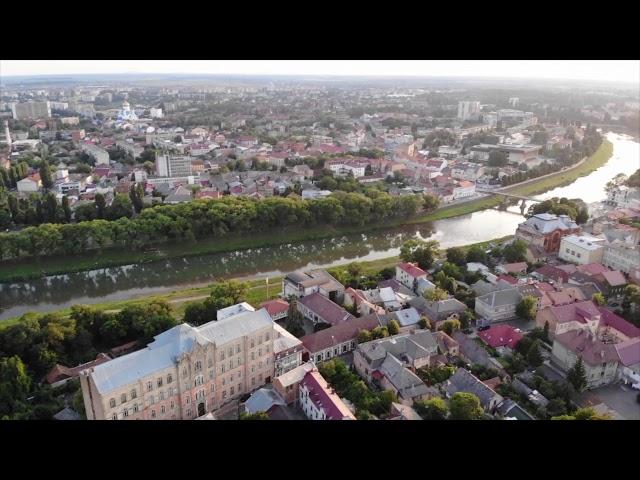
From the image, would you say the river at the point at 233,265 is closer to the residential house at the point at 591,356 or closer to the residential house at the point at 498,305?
the residential house at the point at 498,305

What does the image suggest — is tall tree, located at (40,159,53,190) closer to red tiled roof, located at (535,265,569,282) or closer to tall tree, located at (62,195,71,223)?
tall tree, located at (62,195,71,223)

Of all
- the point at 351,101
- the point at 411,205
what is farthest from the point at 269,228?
the point at 351,101

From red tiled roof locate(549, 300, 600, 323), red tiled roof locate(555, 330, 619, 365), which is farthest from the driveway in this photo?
red tiled roof locate(549, 300, 600, 323)

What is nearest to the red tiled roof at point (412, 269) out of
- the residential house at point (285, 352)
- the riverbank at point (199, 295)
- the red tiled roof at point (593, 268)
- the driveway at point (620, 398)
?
the riverbank at point (199, 295)

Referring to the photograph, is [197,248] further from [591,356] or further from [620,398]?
[620,398]
